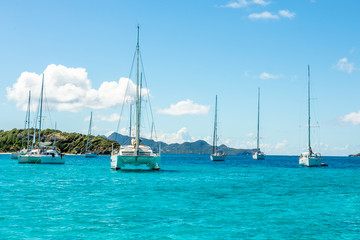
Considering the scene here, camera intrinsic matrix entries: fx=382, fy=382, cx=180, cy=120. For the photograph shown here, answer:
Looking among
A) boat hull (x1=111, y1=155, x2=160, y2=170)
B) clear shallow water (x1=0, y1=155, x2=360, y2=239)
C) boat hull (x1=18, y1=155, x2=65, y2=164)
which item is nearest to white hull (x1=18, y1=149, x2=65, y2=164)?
boat hull (x1=18, y1=155, x2=65, y2=164)

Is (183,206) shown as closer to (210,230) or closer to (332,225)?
(210,230)

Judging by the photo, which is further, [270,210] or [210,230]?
[270,210]

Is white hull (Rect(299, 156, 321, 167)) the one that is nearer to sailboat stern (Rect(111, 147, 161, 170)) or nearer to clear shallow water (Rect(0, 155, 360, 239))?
sailboat stern (Rect(111, 147, 161, 170))

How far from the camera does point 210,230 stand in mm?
16609

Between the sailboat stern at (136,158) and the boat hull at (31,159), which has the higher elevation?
the sailboat stern at (136,158)

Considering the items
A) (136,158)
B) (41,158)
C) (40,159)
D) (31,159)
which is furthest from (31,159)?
(136,158)

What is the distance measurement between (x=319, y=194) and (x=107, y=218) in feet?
63.3

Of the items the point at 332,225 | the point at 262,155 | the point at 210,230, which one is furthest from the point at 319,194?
the point at 262,155

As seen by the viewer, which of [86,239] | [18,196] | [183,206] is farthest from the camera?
[18,196]

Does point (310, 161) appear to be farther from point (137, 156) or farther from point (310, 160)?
point (137, 156)

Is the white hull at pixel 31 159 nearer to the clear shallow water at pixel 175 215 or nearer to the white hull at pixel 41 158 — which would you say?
the white hull at pixel 41 158

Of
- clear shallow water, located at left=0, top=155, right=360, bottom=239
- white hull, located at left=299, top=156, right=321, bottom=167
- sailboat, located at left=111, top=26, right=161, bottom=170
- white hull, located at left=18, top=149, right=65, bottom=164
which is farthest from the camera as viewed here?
white hull, located at left=299, top=156, right=321, bottom=167

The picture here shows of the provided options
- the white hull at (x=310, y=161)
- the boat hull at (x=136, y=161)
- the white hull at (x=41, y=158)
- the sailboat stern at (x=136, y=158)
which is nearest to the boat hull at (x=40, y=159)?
the white hull at (x=41, y=158)

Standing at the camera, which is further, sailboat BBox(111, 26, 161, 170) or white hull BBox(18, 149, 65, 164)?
white hull BBox(18, 149, 65, 164)
